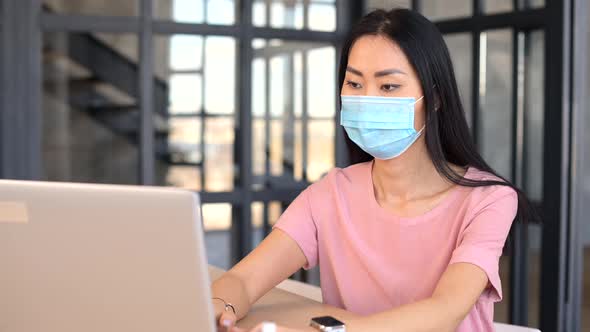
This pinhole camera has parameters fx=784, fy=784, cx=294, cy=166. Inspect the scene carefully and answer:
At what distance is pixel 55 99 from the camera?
23.3ft

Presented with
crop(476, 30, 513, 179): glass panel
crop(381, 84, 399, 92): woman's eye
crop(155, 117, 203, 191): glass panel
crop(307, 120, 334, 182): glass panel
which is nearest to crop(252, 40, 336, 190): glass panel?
crop(307, 120, 334, 182): glass panel

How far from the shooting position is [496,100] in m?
2.81

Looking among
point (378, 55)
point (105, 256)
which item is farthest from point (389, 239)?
point (105, 256)

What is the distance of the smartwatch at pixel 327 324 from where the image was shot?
4.17 feet

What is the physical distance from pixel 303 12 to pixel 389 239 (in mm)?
1722

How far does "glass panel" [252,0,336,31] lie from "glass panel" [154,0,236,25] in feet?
0.53

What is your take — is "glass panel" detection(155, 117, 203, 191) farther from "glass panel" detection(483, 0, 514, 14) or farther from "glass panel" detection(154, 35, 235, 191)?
"glass panel" detection(483, 0, 514, 14)

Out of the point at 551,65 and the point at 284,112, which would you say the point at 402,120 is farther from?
the point at 284,112

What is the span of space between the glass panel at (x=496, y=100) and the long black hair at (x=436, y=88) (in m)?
1.03

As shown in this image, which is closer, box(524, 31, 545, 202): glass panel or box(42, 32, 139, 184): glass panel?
box(524, 31, 545, 202): glass panel

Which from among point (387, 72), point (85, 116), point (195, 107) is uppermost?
point (387, 72)

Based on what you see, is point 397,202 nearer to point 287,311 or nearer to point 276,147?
point 287,311

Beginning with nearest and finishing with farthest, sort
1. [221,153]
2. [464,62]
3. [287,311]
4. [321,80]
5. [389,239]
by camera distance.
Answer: [287,311] < [389,239] < [464,62] < [321,80] < [221,153]

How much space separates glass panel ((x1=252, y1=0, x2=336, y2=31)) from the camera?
10.7 ft
